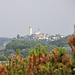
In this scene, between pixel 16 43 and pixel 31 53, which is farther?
pixel 16 43

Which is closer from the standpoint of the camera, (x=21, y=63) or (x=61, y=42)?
(x=21, y=63)

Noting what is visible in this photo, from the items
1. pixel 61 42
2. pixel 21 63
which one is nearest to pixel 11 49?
pixel 61 42

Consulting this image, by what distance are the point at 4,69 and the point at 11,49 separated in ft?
391

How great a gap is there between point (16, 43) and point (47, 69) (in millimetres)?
126914

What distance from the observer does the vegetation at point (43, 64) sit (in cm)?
988

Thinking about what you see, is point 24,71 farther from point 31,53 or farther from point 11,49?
point 11,49

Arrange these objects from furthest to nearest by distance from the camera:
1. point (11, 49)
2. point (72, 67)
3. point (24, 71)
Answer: point (11, 49)
point (24, 71)
point (72, 67)

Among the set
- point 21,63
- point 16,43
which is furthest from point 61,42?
point 21,63

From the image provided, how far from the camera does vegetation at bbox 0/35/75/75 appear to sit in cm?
988

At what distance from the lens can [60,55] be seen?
34.7ft

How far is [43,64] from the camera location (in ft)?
34.3

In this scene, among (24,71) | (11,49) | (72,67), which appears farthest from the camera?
(11,49)

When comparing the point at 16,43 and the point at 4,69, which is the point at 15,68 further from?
the point at 16,43

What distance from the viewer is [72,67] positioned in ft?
32.1
